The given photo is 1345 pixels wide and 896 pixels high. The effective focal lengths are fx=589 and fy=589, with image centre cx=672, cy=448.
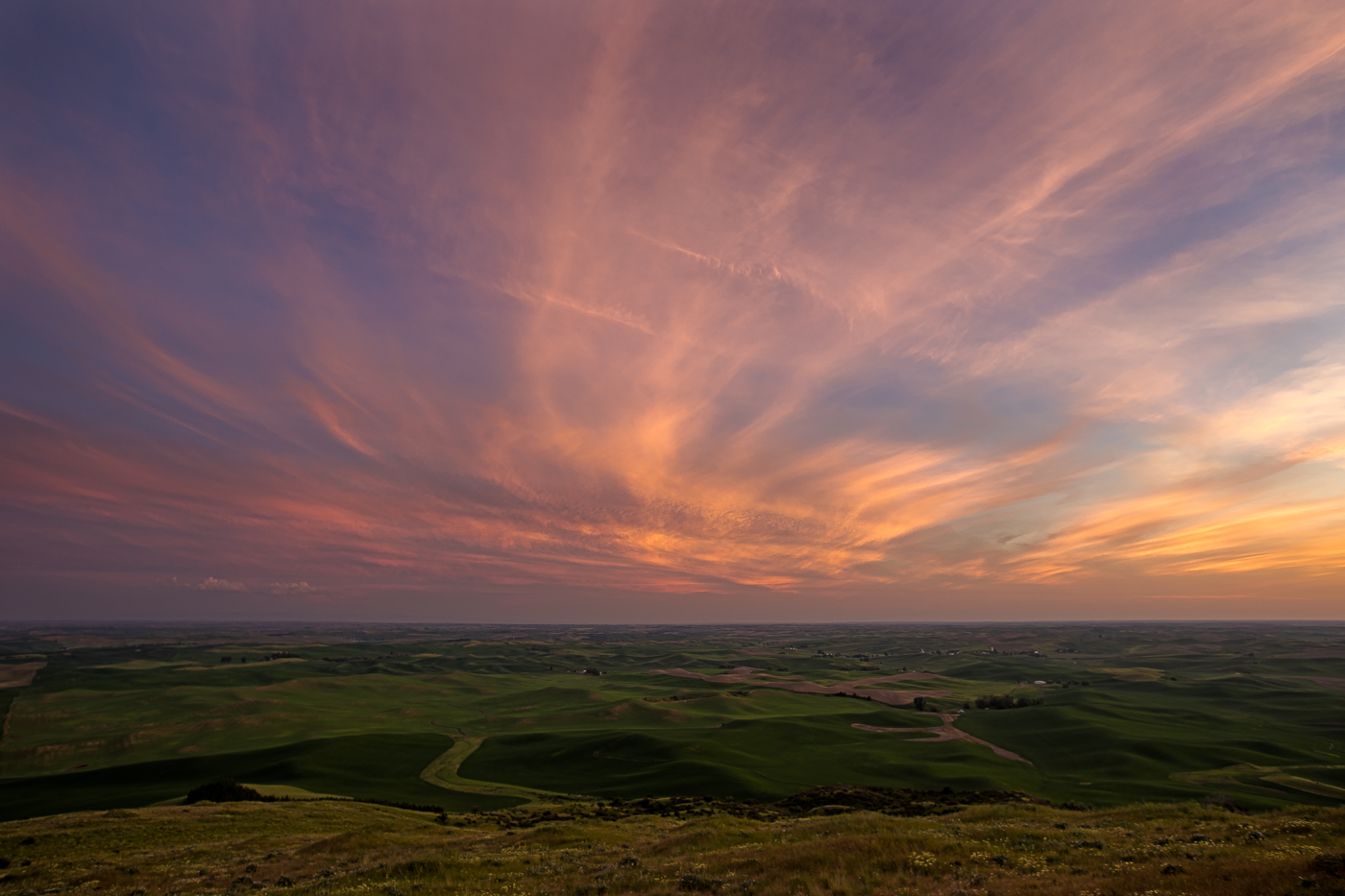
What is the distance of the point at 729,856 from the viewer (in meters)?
27.3

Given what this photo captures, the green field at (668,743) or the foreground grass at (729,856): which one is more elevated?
the foreground grass at (729,856)

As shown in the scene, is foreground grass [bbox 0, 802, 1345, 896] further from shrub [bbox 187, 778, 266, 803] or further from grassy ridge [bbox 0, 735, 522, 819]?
grassy ridge [bbox 0, 735, 522, 819]

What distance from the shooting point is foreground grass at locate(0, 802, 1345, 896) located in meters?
19.7

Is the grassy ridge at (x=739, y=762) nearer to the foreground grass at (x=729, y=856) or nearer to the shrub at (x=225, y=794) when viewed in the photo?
the shrub at (x=225, y=794)

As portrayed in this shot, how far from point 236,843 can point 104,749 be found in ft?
323

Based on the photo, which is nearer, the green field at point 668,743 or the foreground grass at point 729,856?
the foreground grass at point 729,856

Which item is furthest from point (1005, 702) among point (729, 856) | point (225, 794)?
point (225, 794)

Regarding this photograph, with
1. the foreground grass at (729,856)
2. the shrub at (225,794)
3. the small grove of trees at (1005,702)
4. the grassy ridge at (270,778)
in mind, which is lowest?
the small grove of trees at (1005,702)

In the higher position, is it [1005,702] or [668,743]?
[668,743]

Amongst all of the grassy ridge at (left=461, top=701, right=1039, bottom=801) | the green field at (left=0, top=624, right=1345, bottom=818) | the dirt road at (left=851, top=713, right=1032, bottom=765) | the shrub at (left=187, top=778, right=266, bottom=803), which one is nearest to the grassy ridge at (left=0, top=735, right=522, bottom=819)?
the green field at (left=0, top=624, right=1345, bottom=818)

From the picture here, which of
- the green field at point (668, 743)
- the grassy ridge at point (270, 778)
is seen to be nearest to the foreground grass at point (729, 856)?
the grassy ridge at point (270, 778)

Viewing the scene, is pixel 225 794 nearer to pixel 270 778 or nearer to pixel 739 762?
pixel 270 778

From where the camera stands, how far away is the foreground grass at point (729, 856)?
64.6 ft

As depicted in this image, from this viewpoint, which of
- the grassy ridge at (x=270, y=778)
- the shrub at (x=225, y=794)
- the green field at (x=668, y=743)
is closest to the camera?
the shrub at (x=225, y=794)
